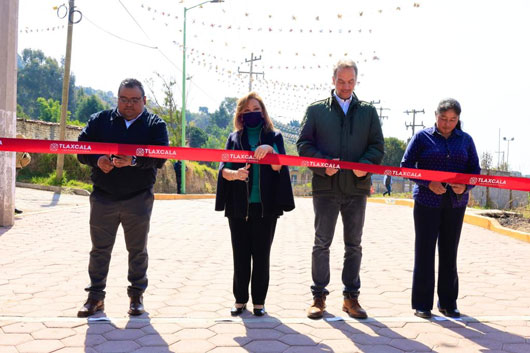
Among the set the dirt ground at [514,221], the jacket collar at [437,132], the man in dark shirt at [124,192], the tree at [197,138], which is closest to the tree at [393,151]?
the tree at [197,138]

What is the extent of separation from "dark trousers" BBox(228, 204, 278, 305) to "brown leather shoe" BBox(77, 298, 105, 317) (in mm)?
1092

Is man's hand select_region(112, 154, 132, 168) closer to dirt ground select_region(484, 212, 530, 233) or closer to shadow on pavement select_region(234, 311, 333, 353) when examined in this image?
shadow on pavement select_region(234, 311, 333, 353)

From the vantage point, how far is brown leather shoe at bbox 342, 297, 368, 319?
3.85m

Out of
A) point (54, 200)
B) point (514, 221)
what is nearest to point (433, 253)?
point (514, 221)

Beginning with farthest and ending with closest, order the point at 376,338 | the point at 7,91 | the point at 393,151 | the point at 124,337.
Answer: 1. the point at 393,151
2. the point at 7,91
3. the point at 376,338
4. the point at 124,337

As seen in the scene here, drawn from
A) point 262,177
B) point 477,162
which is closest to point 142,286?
point 262,177

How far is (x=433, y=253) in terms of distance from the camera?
13.2ft

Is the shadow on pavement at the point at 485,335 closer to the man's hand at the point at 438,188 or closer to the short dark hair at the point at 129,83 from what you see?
the man's hand at the point at 438,188

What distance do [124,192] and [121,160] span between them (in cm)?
30

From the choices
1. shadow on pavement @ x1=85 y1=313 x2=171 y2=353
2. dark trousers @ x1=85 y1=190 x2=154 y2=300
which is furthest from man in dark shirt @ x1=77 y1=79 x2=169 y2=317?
shadow on pavement @ x1=85 y1=313 x2=171 y2=353

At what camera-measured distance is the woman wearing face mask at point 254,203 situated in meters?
3.82

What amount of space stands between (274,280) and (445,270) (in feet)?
6.28

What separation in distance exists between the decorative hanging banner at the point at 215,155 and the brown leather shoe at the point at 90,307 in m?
1.18

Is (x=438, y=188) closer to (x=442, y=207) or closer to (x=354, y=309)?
(x=442, y=207)
